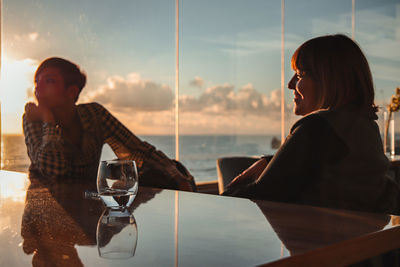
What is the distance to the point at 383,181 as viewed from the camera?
1.37 meters

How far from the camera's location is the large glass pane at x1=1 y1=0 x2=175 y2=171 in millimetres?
3352

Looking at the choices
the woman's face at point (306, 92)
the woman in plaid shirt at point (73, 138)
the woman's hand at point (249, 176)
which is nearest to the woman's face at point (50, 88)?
the woman in plaid shirt at point (73, 138)

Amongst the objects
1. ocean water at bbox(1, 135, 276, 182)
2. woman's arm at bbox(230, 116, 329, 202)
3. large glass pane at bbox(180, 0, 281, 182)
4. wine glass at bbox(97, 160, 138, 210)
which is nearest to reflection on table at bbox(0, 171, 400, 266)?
wine glass at bbox(97, 160, 138, 210)

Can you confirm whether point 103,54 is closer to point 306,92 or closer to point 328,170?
point 306,92

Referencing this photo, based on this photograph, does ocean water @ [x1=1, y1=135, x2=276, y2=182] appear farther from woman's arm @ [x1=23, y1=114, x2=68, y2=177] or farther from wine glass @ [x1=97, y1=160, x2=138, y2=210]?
wine glass @ [x1=97, y1=160, x2=138, y2=210]

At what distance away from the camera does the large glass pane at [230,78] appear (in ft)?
16.0

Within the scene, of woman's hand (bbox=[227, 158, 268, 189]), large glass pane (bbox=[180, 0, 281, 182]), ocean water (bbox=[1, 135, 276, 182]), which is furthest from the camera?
large glass pane (bbox=[180, 0, 281, 182])

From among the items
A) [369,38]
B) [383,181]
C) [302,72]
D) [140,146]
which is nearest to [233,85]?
[369,38]

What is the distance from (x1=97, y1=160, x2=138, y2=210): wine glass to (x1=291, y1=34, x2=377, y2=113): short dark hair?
869 millimetres

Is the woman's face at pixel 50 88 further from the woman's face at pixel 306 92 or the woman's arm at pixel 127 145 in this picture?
the woman's face at pixel 306 92

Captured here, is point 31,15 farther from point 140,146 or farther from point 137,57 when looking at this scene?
point 140,146

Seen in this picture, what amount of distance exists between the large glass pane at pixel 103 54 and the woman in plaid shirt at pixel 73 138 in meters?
1.29

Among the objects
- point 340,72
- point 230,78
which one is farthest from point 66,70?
point 230,78

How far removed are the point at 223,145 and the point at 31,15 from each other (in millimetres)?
2631
